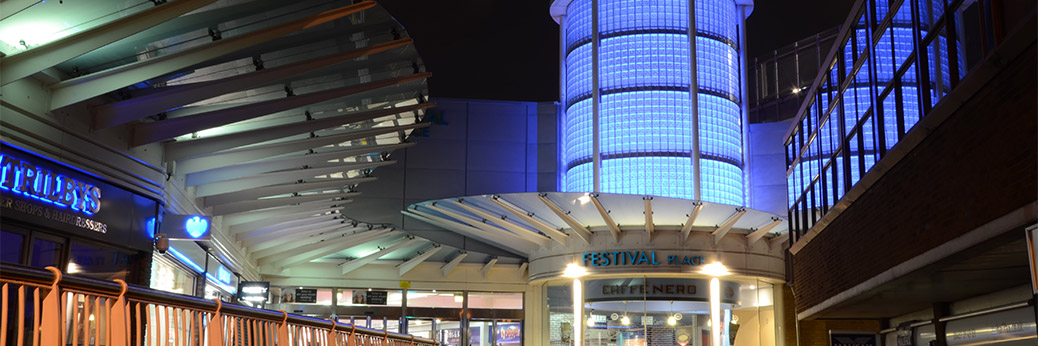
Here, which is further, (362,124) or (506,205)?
(506,205)

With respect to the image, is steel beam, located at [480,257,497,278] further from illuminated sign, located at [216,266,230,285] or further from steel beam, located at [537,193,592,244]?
illuminated sign, located at [216,266,230,285]

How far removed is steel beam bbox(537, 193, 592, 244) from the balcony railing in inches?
257

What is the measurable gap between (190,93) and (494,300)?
2112cm

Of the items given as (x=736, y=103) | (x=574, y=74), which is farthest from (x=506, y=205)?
(x=736, y=103)

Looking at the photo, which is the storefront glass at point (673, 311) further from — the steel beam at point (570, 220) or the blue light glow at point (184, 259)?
the blue light glow at point (184, 259)

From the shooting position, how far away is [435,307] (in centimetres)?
3136

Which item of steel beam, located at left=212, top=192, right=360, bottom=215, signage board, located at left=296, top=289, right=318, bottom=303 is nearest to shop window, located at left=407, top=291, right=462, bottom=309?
signage board, located at left=296, top=289, right=318, bottom=303

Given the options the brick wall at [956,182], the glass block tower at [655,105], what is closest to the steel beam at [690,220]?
the glass block tower at [655,105]

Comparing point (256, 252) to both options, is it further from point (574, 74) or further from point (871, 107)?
point (871, 107)

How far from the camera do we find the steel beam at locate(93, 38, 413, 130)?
11.3 m

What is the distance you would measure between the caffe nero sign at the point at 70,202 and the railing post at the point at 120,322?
6.29 metres

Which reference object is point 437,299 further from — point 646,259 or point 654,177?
point 654,177

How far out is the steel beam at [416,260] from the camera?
28.4 meters

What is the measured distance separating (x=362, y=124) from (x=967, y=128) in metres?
11.1
